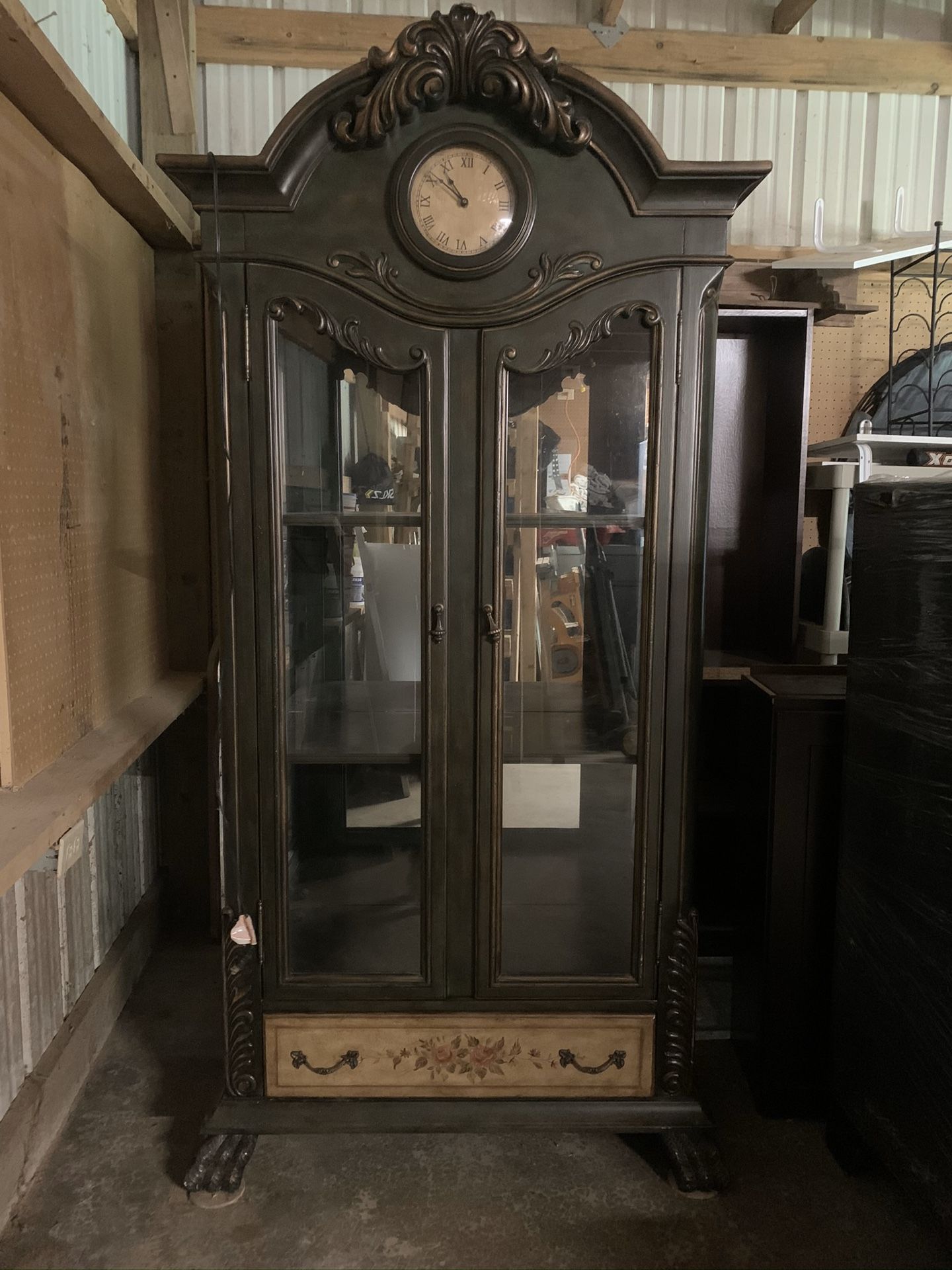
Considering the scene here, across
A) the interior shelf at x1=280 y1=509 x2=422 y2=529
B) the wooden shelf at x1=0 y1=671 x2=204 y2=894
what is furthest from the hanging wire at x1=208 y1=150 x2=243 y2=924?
the wooden shelf at x1=0 y1=671 x2=204 y2=894

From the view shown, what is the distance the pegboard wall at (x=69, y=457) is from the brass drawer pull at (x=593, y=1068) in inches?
43.9

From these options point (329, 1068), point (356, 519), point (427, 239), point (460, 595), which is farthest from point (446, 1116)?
point (427, 239)

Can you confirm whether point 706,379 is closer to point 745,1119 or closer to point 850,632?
point 850,632

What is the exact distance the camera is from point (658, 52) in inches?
95.9

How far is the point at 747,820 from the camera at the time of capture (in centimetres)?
205

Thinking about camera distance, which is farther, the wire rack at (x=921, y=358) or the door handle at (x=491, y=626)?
the wire rack at (x=921, y=358)

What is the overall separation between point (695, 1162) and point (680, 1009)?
28 cm

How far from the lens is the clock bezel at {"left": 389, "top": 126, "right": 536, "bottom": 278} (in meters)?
1.51

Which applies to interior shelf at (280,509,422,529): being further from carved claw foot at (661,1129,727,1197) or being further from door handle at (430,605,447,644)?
carved claw foot at (661,1129,727,1197)

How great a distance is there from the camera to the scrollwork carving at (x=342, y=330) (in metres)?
1.55

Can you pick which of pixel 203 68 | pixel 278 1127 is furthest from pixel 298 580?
pixel 203 68

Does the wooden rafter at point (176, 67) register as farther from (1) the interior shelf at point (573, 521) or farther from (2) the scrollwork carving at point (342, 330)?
(1) the interior shelf at point (573, 521)

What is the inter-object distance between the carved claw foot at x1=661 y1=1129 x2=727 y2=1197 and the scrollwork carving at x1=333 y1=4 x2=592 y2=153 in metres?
1.82

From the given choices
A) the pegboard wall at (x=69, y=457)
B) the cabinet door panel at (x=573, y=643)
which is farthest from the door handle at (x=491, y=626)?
the pegboard wall at (x=69, y=457)
